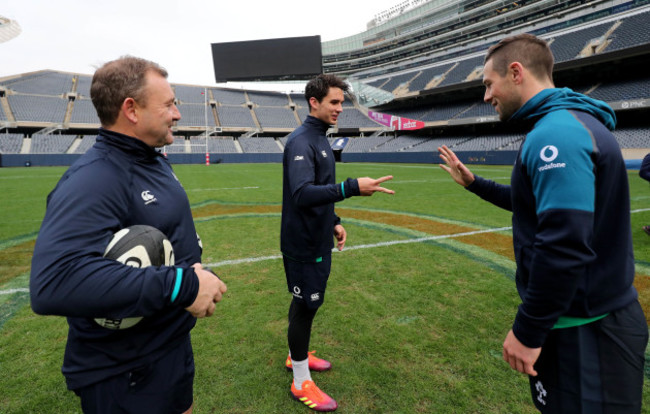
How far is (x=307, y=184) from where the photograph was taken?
8.05 ft

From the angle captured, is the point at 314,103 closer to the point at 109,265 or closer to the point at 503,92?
the point at 503,92

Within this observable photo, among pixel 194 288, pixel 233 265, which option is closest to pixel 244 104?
pixel 233 265

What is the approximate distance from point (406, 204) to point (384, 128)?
4290 cm

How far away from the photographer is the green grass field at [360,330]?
2.58 meters

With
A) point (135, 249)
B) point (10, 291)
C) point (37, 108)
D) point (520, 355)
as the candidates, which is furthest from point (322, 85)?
point (37, 108)

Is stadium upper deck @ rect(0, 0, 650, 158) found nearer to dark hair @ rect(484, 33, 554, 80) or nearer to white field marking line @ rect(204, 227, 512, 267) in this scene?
white field marking line @ rect(204, 227, 512, 267)

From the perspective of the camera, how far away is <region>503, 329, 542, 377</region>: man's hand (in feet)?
4.77

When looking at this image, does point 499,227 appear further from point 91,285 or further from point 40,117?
point 40,117

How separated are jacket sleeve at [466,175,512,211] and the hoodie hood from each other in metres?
0.79

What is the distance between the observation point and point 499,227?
25.3 ft

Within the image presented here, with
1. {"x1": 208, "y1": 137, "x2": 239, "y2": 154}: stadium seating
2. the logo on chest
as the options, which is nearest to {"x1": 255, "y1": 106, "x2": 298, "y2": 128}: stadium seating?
{"x1": 208, "y1": 137, "x2": 239, "y2": 154}: stadium seating

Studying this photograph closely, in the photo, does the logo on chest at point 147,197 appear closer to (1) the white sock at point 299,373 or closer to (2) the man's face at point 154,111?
(2) the man's face at point 154,111

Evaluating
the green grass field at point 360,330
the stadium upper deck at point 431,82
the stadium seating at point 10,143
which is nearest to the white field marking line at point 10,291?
the green grass field at point 360,330

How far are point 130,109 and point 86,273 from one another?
2.45 feet
